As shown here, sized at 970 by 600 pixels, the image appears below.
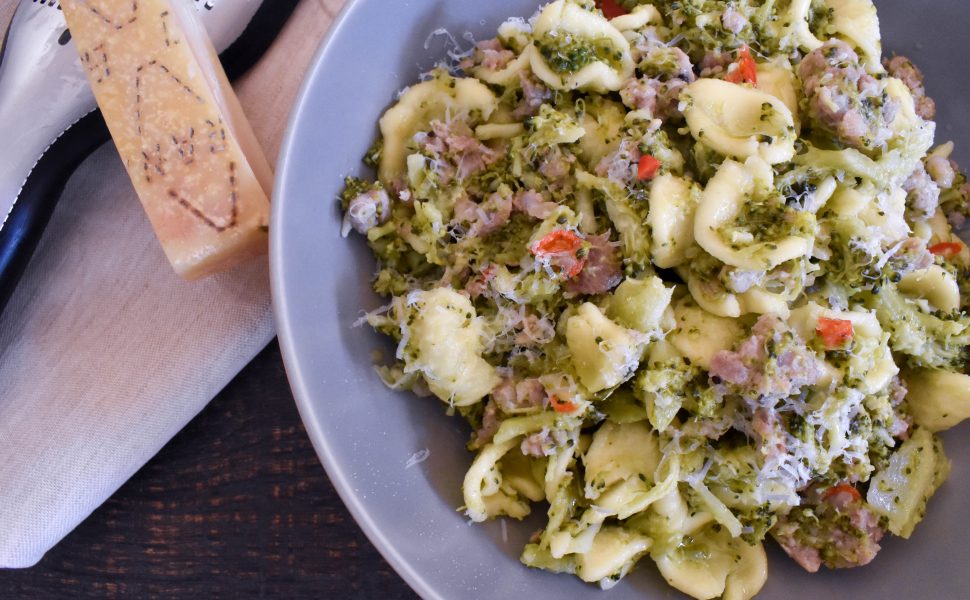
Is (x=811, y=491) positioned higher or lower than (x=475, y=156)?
lower

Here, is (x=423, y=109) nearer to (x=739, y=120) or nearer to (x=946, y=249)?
(x=739, y=120)

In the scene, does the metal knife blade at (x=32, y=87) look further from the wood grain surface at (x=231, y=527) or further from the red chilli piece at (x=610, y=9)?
the red chilli piece at (x=610, y=9)

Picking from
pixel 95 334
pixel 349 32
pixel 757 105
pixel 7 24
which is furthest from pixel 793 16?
pixel 7 24

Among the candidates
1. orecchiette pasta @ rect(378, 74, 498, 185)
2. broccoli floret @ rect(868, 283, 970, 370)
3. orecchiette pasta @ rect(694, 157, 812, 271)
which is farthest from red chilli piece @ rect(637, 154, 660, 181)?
broccoli floret @ rect(868, 283, 970, 370)

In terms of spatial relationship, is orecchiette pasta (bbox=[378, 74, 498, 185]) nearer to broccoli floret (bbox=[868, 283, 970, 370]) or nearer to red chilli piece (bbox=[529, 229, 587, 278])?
red chilli piece (bbox=[529, 229, 587, 278])

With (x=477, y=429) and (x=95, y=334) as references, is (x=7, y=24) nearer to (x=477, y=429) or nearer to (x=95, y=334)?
(x=95, y=334)

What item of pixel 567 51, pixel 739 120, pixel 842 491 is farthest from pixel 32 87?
pixel 842 491

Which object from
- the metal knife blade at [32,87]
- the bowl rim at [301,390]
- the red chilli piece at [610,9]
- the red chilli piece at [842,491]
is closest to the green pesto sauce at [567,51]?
the red chilli piece at [610,9]
